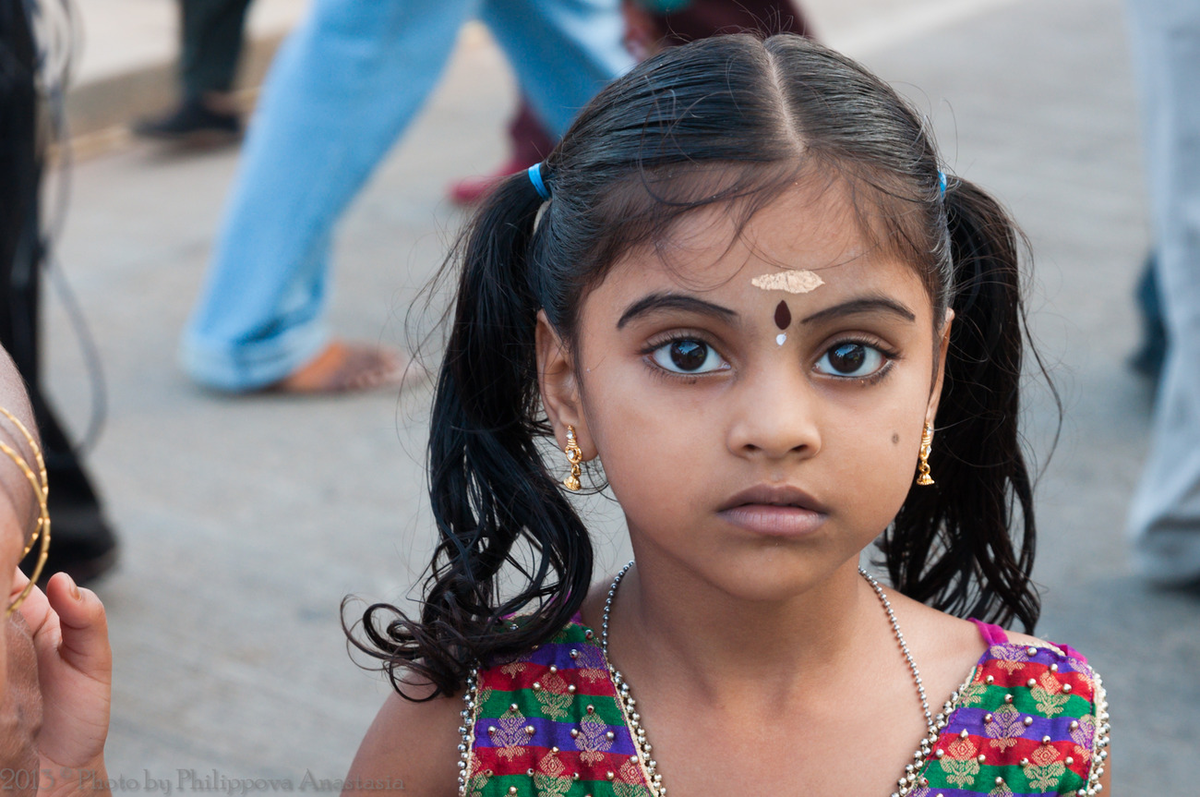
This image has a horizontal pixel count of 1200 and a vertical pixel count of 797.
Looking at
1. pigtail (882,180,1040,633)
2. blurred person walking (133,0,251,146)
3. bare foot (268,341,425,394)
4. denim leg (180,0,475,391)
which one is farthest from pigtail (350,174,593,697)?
blurred person walking (133,0,251,146)

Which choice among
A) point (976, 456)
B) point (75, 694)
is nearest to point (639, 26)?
point (976, 456)

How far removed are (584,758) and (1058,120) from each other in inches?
217

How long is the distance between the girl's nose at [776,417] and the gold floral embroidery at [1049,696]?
18.4 inches

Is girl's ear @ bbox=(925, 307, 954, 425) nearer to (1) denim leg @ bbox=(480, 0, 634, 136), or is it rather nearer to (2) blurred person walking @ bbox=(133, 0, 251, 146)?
(1) denim leg @ bbox=(480, 0, 634, 136)

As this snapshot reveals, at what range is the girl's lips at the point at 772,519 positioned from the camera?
4.12 ft

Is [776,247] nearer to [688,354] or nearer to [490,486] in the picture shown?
[688,354]

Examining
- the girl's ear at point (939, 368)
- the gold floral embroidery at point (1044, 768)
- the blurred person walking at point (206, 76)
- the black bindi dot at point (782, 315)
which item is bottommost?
the blurred person walking at point (206, 76)

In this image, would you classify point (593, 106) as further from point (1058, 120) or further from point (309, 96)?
point (1058, 120)

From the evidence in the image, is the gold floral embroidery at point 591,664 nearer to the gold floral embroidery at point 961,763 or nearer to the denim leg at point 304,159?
the gold floral embroidery at point 961,763

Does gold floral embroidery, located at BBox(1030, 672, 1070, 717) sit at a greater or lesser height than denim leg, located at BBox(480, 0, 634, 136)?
greater

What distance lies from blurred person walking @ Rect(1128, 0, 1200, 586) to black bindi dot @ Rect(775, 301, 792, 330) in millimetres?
1764

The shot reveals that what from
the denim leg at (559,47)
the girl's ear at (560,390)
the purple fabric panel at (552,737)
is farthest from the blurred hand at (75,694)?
the denim leg at (559,47)

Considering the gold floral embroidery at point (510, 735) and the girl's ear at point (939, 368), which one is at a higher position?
the girl's ear at point (939, 368)

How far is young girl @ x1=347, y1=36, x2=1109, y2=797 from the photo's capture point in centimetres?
127
